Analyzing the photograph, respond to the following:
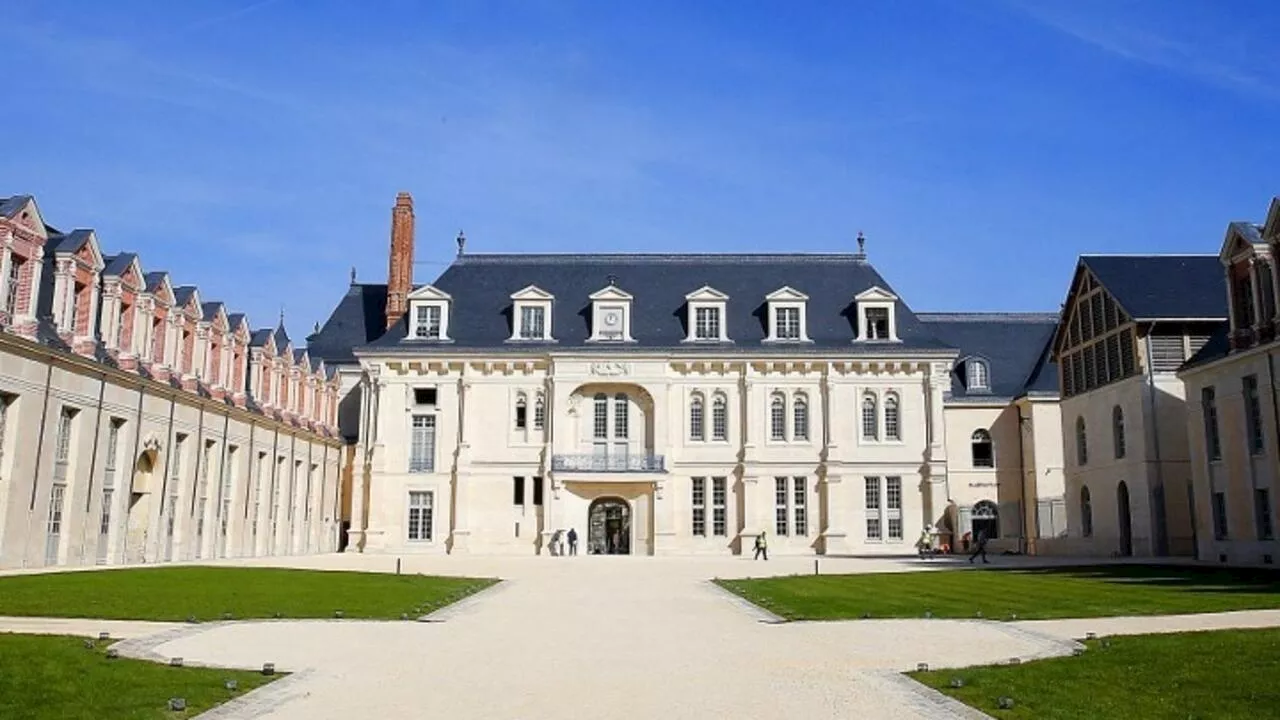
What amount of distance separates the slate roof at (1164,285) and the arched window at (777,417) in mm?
15606

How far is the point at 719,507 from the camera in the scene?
54.3 meters

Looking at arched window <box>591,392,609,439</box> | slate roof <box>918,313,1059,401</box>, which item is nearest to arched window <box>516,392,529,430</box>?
arched window <box>591,392,609,439</box>

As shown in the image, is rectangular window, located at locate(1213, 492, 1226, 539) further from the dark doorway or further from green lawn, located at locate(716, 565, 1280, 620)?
the dark doorway

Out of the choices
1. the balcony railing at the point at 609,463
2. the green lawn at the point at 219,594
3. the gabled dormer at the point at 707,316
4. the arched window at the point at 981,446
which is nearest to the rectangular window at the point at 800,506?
the balcony railing at the point at 609,463

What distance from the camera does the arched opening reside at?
5641 cm

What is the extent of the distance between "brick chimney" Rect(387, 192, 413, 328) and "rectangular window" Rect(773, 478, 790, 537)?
74.9 ft

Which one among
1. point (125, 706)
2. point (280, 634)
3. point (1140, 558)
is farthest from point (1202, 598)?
point (1140, 558)

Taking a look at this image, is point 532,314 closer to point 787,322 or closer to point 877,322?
point 787,322

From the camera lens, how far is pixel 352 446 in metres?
61.4

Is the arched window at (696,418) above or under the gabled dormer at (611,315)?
under

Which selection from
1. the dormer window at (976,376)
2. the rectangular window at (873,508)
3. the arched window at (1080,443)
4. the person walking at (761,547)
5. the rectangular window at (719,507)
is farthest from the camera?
the dormer window at (976,376)

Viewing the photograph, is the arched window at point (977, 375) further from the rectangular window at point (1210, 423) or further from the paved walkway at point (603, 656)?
the paved walkway at point (603, 656)

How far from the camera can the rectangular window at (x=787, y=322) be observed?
56031mm

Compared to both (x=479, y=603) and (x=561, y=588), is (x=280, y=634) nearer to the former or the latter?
(x=479, y=603)
